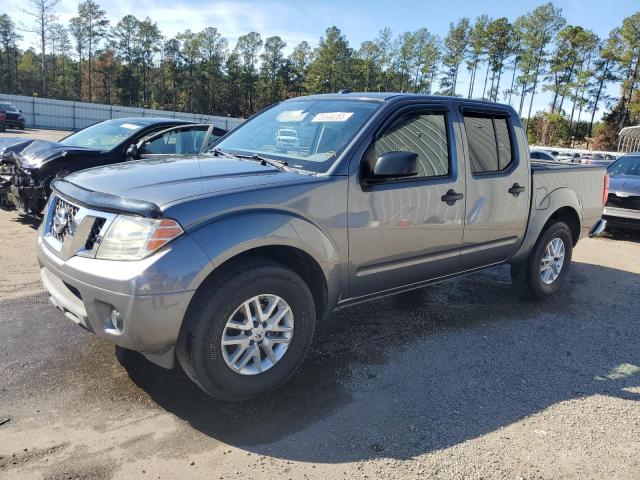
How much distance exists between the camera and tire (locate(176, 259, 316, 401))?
113 inches

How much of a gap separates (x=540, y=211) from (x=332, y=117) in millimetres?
2399

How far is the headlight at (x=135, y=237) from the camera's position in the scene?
108 inches

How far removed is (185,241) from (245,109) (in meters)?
81.7

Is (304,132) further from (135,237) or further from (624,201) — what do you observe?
(624,201)

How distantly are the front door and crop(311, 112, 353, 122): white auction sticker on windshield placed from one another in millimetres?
294

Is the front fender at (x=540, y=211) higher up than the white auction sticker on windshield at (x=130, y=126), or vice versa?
the white auction sticker on windshield at (x=130, y=126)

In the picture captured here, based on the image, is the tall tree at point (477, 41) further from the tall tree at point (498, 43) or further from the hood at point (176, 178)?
the hood at point (176, 178)

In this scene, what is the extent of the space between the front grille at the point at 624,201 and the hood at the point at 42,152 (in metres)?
8.76

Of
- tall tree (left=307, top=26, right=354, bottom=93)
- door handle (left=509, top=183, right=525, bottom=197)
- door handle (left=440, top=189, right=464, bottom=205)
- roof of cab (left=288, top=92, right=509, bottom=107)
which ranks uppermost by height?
tall tree (left=307, top=26, right=354, bottom=93)

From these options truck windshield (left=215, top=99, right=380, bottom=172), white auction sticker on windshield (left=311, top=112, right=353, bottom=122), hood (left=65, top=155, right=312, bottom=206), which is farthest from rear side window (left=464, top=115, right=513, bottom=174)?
hood (left=65, top=155, right=312, bottom=206)

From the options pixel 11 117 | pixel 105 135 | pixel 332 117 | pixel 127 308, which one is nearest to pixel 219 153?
pixel 332 117

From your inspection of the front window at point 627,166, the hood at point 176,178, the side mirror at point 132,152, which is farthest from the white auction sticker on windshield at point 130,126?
the front window at point 627,166

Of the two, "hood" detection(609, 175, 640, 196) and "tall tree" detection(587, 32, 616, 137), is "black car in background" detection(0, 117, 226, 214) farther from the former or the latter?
"tall tree" detection(587, 32, 616, 137)

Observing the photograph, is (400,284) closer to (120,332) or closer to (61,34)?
(120,332)
